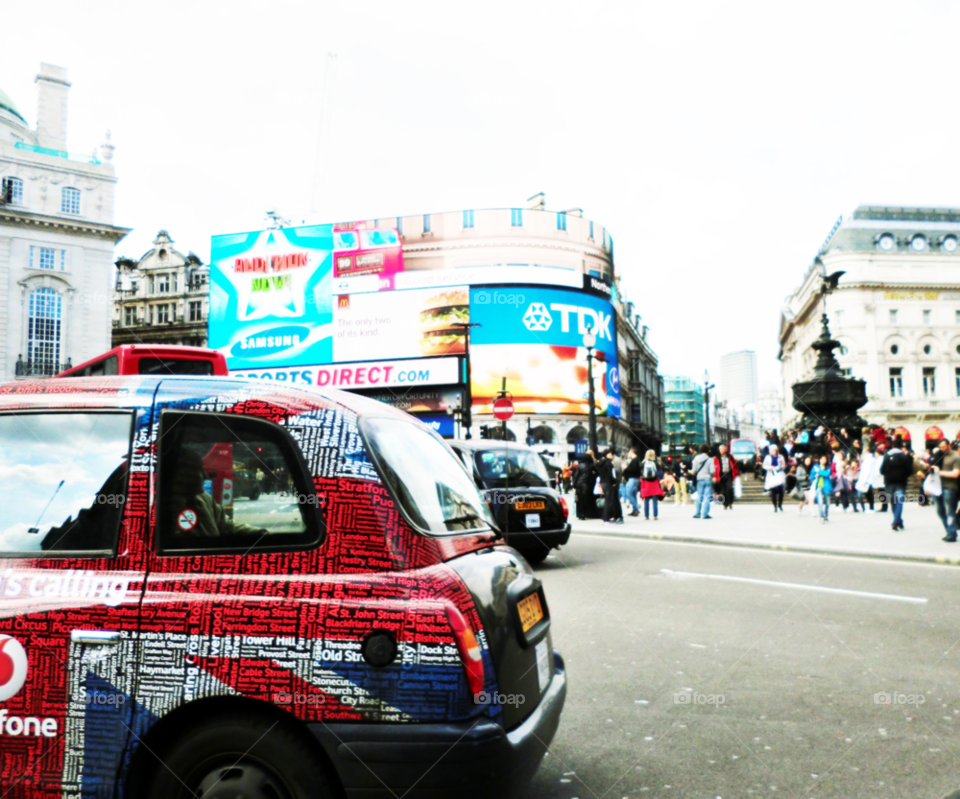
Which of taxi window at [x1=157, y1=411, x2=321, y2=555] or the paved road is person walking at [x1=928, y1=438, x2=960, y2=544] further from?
taxi window at [x1=157, y1=411, x2=321, y2=555]

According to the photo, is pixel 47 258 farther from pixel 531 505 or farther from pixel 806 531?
pixel 806 531

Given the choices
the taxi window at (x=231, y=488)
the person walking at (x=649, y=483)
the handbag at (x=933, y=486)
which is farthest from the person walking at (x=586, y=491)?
the taxi window at (x=231, y=488)

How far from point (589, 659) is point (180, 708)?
3.72 metres

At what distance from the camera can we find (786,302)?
374ft

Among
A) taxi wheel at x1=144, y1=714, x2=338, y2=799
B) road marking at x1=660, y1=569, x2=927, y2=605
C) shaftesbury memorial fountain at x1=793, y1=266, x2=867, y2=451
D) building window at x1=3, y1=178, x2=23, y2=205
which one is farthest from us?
building window at x1=3, y1=178, x2=23, y2=205

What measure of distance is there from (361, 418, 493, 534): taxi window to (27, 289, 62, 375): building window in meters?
61.1

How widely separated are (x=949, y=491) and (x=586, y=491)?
8423 mm

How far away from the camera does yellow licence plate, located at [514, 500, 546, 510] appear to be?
10.8m

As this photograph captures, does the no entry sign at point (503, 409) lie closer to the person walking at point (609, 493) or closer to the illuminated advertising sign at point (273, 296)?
the person walking at point (609, 493)

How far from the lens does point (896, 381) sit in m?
76.6

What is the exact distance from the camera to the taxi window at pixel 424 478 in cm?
277

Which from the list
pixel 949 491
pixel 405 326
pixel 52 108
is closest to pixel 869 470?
pixel 949 491

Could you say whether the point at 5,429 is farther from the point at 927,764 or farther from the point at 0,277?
the point at 0,277

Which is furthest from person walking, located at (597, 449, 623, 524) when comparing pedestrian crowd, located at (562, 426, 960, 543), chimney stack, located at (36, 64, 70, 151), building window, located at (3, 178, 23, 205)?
chimney stack, located at (36, 64, 70, 151)
